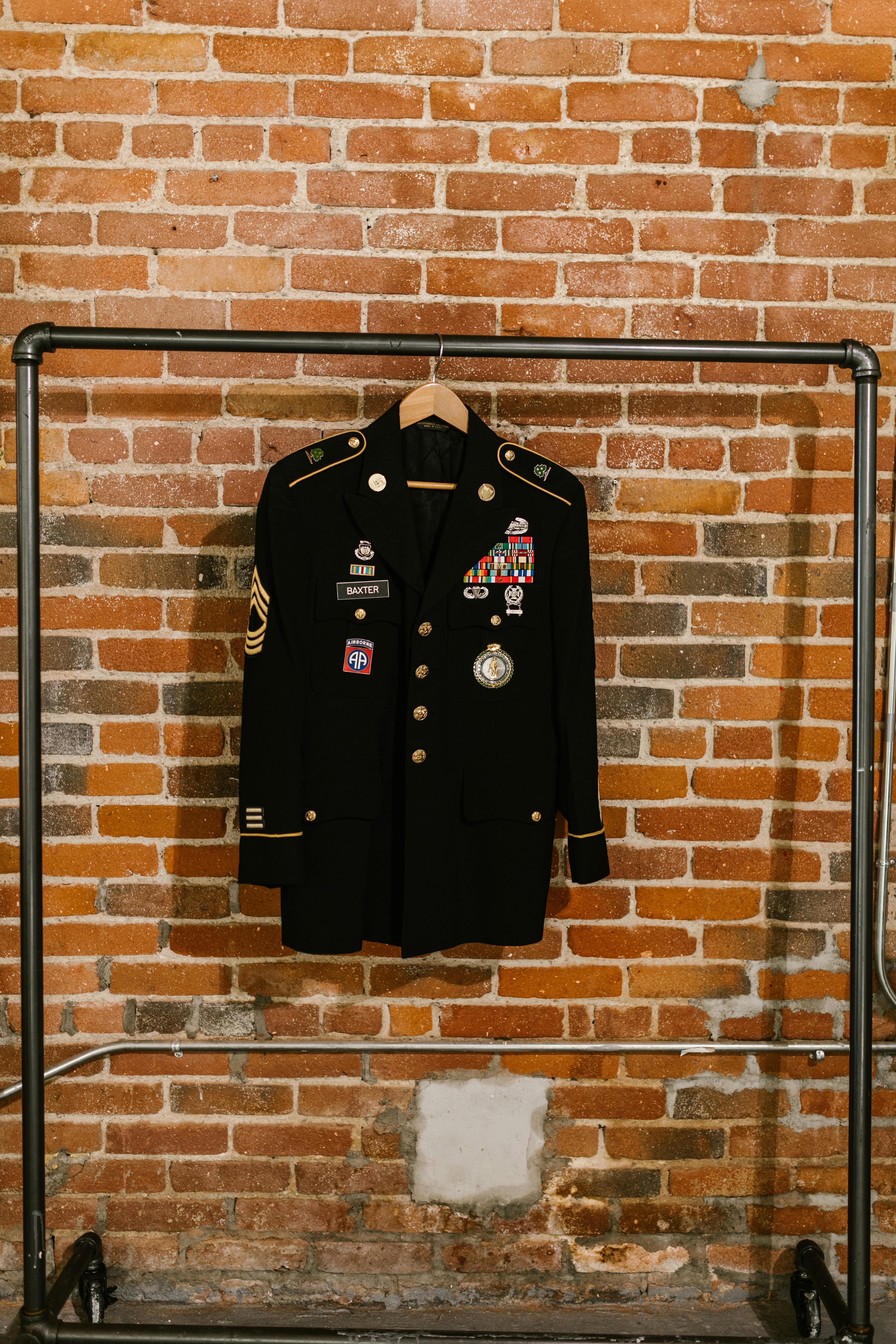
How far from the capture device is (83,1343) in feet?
5.15

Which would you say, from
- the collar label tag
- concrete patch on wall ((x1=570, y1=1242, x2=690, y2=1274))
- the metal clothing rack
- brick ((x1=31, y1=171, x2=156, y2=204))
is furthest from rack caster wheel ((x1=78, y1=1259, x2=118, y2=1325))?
brick ((x1=31, y1=171, x2=156, y2=204))

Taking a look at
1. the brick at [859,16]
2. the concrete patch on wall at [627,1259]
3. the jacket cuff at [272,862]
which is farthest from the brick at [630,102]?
the concrete patch on wall at [627,1259]

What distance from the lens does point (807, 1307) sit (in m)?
1.79

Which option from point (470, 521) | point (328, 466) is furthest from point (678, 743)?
point (328, 466)

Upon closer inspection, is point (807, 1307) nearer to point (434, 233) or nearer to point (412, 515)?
point (412, 515)

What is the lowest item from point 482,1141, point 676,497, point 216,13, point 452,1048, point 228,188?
point 482,1141

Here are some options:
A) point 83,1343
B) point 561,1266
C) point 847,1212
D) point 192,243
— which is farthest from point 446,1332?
point 192,243

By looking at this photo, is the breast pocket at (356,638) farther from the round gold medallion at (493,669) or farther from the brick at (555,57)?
the brick at (555,57)

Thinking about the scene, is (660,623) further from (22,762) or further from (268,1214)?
(268,1214)

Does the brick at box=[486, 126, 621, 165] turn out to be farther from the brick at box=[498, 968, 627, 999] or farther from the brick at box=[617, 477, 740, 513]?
the brick at box=[498, 968, 627, 999]

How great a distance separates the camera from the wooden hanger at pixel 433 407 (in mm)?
1688

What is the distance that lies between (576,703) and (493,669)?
0.17 meters

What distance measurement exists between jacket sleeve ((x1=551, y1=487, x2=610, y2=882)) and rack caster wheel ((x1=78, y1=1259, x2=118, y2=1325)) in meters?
1.25

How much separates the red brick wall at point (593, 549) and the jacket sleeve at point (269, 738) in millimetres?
241
